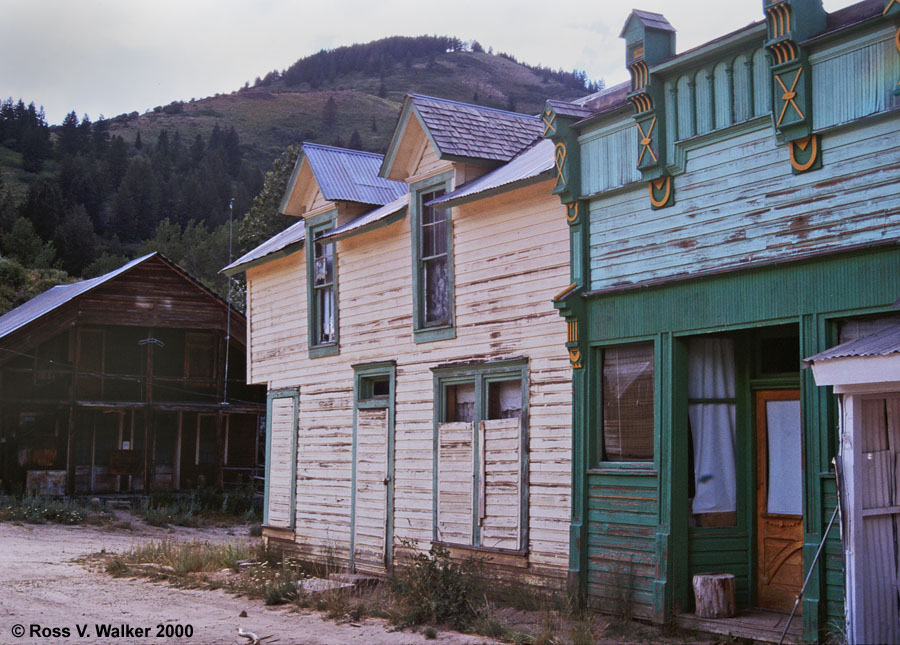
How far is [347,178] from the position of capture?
727 inches

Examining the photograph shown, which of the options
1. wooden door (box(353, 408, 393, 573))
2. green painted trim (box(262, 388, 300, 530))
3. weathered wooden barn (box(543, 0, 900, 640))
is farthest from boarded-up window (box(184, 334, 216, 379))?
weathered wooden barn (box(543, 0, 900, 640))

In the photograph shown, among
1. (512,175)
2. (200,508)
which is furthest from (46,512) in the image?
(512,175)

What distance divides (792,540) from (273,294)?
38.6 feet

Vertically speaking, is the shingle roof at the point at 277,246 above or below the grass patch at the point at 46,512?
above

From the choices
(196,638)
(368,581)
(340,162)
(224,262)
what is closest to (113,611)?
(196,638)

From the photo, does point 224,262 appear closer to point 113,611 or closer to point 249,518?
point 249,518

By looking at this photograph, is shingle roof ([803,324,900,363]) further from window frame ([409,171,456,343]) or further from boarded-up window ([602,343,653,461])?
window frame ([409,171,456,343])

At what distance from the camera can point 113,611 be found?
1358 cm

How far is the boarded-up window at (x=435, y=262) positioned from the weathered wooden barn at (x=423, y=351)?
3 cm

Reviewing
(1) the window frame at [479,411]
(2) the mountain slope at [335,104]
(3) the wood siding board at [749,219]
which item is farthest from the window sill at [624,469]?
(2) the mountain slope at [335,104]

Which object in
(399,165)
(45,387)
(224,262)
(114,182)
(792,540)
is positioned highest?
(114,182)

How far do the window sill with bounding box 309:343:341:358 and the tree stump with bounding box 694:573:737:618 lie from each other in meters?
8.65

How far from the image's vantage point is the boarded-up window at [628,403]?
11492mm

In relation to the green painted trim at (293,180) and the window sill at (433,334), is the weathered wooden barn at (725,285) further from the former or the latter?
the green painted trim at (293,180)
